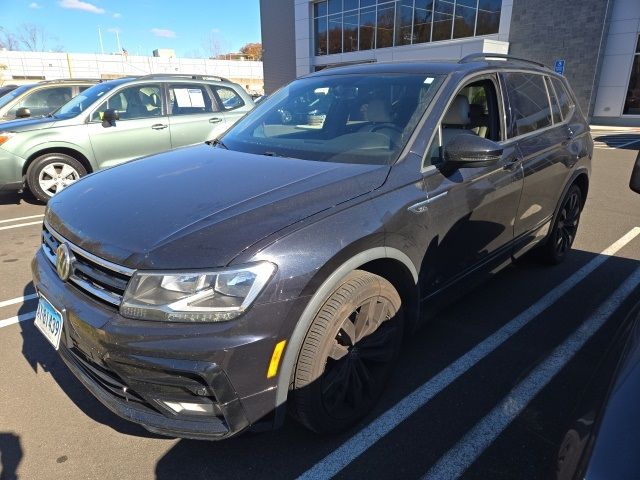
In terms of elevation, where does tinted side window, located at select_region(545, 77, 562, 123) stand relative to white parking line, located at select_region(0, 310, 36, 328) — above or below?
above

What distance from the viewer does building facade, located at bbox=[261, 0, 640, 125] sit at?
19328 millimetres

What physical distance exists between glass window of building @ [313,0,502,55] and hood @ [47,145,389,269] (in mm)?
23408

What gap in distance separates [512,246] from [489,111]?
1029mm

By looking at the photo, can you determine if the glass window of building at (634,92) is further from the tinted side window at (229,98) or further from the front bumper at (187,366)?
the front bumper at (187,366)

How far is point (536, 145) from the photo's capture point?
11.6 feet

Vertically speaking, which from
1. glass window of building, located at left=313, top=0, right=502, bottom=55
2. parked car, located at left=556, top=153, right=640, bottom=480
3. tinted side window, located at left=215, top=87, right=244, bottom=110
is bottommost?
parked car, located at left=556, top=153, right=640, bottom=480

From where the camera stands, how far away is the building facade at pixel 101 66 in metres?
57.2

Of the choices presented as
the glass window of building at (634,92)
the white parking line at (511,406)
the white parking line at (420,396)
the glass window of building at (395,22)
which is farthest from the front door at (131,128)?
the glass window of building at (634,92)

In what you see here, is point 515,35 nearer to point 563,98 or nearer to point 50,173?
point 563,98

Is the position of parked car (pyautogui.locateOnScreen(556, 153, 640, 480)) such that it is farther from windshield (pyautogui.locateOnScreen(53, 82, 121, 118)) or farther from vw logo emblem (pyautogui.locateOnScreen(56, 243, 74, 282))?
windshield (pyautogui.locateOnScreen(53, 82, 121, 118))

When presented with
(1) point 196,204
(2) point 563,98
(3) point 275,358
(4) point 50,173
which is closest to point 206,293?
(3) point 275,358

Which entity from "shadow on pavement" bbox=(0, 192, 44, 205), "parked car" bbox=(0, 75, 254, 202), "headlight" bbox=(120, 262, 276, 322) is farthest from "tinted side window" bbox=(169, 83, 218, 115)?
"headlight" bbox=(120, 262, 276, 322)

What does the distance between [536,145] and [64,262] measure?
3.30m

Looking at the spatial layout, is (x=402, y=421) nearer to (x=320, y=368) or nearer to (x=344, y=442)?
(x=344, y=442)
